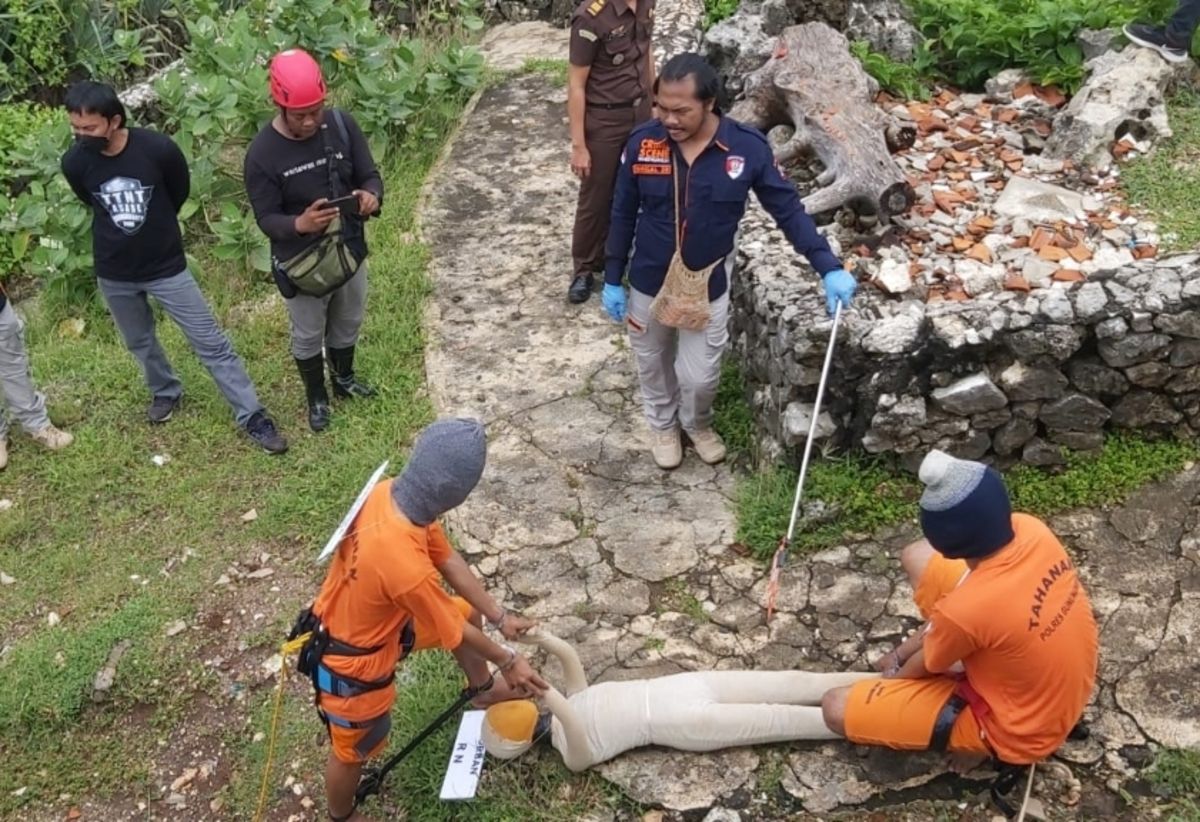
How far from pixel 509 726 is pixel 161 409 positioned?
287 centimetres

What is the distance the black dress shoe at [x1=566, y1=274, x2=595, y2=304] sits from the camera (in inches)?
228

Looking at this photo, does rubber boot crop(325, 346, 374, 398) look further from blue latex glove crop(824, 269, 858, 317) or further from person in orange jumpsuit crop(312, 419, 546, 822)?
blue latex glove crop(824, 269, 858, 317)

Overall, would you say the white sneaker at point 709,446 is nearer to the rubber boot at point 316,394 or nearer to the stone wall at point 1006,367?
the stone wall at point 1006,367

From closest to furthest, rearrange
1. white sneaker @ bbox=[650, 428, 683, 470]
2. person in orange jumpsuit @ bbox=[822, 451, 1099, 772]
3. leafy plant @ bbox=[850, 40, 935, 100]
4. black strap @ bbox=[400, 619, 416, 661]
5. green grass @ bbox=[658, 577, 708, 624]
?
person in orange jumpsuit @ bbox=[822, 451, 1099, 772]
black strap @ bbox=[400, 619, 416, 661]
green grass @ bbox=[658, 577, 708, 624]
white sneaker @ bbox=[650, 428, 683, 470]
leafy plant @ bbox=[850, 40, 935, 100]

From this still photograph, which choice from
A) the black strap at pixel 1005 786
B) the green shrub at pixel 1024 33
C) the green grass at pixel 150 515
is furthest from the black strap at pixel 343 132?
the green shrub at pixel 1024 33

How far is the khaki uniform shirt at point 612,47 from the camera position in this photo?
16.5 ft

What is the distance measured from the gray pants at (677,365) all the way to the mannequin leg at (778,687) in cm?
138

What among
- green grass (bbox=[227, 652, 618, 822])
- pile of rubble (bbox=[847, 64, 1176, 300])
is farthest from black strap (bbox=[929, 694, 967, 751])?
pile of rubble (bbox=[847, 64, 1176, 300])

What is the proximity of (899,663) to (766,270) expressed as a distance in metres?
1.73

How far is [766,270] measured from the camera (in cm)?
451

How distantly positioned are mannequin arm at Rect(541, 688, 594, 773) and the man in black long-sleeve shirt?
228cm

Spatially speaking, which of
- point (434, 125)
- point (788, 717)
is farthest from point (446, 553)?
point (434, 125)

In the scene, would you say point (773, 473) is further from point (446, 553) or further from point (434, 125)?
point (434, 125)

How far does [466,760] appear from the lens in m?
3.37
